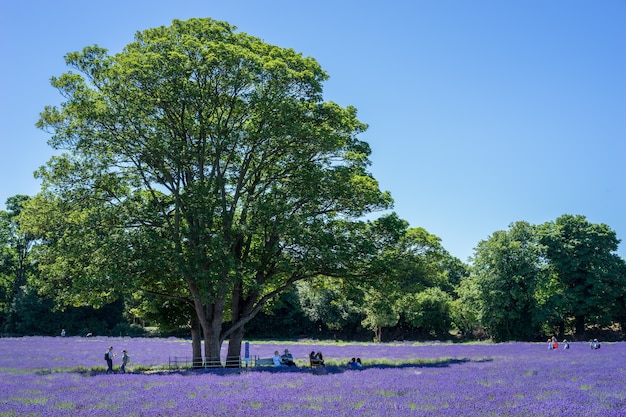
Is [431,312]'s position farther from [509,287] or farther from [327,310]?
[327,310]

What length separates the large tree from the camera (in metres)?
22.5

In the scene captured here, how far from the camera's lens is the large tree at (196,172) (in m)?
22.5

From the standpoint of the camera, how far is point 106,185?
80.0 feet

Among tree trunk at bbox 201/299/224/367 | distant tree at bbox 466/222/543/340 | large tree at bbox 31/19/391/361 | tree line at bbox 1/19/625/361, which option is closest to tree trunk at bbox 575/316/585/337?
distant tree at bbox 466/222/543/340

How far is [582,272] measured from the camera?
192ft

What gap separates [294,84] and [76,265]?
1360 cm

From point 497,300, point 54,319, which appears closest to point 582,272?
point 497,300

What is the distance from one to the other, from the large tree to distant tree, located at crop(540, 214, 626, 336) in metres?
41.8

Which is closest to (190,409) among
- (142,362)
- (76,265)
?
(76,265)

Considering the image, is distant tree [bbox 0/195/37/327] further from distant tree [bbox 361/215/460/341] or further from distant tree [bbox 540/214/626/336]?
distant tree [bbox 540/214/626/336]

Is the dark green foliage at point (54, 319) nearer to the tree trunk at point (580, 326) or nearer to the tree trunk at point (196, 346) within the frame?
the tree trunk at point (196, 346)

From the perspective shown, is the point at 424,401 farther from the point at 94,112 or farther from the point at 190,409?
the point at 94,112

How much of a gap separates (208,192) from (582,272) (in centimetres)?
5145

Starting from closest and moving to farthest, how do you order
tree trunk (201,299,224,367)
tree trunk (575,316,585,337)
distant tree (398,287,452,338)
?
tree trunk (201,299,224,367), tree trunk (575,316,585,337), distant tree (398,287,452,338)
